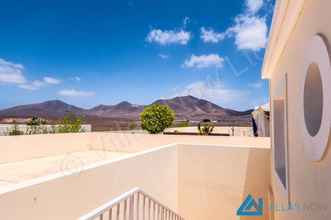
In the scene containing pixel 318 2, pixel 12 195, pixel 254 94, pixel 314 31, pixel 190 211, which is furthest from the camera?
pixel 254 94

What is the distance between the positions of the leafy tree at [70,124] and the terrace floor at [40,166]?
5.48 ft

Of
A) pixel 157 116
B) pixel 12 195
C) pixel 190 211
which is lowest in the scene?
A: pixel 190 211

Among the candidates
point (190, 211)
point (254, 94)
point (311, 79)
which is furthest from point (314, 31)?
point (254, 94)

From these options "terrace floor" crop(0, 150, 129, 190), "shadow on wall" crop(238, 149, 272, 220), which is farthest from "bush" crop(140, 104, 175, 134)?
"shadow on wall" crop(238, 149, 272, 220)

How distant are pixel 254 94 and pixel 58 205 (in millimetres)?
8679

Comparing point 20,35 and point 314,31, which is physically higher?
point 20,35

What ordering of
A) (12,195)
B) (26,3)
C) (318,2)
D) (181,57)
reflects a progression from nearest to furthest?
(318,2), (12,195), (26,3), (181,57)

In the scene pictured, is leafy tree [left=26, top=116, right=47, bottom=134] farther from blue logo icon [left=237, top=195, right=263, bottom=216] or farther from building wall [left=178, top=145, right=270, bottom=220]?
blue logo icon [left=237, top=195, right=263, bottom=216]

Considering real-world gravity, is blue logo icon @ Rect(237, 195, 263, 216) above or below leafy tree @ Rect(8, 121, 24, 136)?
below

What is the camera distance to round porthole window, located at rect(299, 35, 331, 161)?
1.36 metres

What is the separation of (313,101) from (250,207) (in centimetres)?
517

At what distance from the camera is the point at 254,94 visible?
9.61m

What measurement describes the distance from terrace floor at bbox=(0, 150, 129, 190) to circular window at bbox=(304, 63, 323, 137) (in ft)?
17.6

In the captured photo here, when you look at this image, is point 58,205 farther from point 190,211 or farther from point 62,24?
point 62,24
